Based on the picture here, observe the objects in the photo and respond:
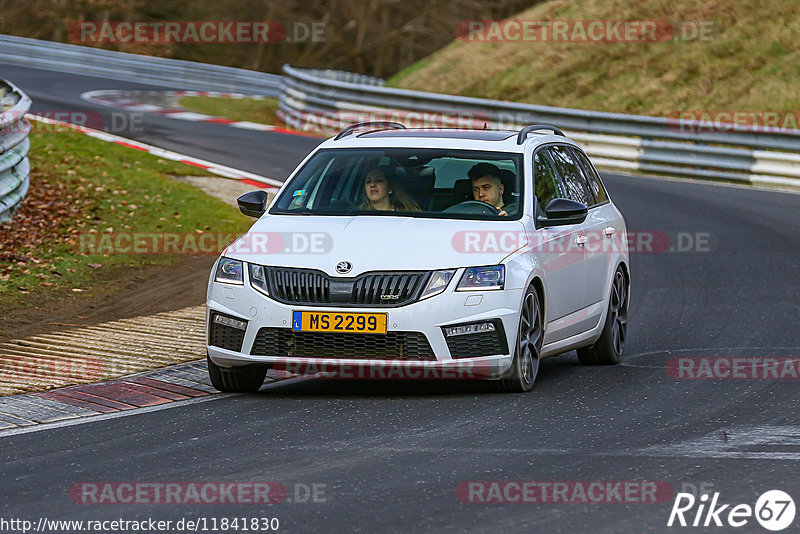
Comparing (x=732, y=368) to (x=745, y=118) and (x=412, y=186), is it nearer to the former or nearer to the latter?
(x=412, y=186)

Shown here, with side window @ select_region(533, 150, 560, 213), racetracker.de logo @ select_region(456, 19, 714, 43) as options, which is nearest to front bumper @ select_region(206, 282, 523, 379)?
side window @ select_region(533, 150, 560, 213)

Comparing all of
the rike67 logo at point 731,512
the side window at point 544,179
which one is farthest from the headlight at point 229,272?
the rike67 logo at point 731,512

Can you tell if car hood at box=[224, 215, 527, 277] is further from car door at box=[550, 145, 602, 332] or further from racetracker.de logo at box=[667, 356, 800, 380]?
racetracker.de logo at box=[667, 356, 800, 380]

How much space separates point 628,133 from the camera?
2458cm

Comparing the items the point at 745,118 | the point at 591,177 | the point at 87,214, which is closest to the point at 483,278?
the point at 591,177

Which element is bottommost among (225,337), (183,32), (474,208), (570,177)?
(225,337)

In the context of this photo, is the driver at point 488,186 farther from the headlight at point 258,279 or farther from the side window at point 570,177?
the headlight at point 258,279

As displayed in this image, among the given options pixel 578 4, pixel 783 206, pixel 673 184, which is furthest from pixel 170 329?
pixel 578 4

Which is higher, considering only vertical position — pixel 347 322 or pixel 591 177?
pixel 591 177

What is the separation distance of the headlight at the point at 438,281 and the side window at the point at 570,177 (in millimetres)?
1967

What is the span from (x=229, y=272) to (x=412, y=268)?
1185 millimetres

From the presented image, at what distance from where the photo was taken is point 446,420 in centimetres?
812

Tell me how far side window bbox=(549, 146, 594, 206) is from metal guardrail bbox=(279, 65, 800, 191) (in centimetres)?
1271

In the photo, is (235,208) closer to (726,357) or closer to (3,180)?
(3,180)
